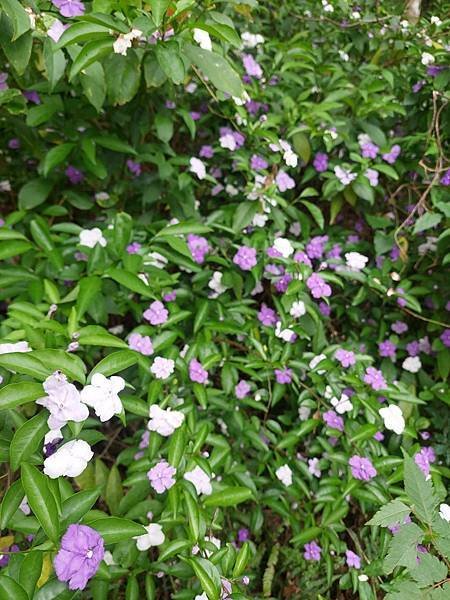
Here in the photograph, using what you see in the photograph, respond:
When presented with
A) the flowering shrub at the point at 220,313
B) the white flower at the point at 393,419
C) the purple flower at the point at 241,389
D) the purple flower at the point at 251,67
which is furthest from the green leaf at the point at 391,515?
the purple flower at the point at 251,67

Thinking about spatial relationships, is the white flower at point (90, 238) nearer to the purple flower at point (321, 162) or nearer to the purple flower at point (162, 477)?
the purple flower at point (162, 477)

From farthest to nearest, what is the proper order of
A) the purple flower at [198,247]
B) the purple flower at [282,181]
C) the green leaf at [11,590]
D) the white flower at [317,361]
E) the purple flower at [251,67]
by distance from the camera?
1. the purple flower at [251,67]
2. the purple flower at [282,181]
3. the purple flower at [198,247]
4. the white flower at [317,361]
5. the green leaf at [11,590]

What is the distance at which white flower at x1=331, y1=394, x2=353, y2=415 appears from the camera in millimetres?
1451

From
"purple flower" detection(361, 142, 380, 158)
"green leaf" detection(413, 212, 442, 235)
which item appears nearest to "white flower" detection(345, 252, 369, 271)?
"green leaf" detection(413, 212, 442, 235)

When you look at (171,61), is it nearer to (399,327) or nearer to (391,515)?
(391,515)

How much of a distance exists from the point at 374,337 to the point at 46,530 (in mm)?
1407

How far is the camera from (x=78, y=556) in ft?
2.57

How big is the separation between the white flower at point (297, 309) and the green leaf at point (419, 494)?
2.37 ft

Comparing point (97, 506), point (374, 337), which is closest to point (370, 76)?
point (374, 337)

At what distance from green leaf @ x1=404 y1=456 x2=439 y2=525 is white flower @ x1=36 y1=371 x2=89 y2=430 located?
545 millimetres

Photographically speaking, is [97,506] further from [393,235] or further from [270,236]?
[393,235]

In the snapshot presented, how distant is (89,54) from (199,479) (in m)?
1.03

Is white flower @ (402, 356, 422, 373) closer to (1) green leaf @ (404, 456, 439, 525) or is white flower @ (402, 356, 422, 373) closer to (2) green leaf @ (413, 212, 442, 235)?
(2) green leaf @ (413, 212, 442, 235)

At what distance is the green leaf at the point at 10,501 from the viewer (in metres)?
0.83
